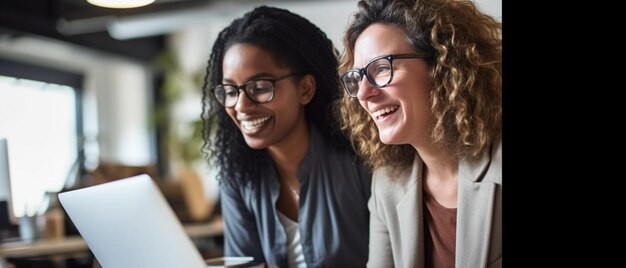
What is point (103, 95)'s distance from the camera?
6.56 meters

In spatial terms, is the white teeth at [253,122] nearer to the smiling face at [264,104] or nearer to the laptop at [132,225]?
the smiling face at [264,104]

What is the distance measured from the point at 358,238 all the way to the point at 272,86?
0.40 m

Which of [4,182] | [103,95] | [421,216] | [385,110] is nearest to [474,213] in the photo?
[421,216]

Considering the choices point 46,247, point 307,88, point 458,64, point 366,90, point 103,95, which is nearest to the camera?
point 458,64

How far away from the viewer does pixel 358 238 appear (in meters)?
1.54

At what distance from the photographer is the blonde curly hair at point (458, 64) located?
122cm

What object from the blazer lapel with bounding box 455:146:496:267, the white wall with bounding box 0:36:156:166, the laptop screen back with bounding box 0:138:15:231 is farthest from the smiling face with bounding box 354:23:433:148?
the white wall with bounding box 0:36:156:166

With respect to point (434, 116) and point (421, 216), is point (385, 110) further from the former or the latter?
point (421, 216)

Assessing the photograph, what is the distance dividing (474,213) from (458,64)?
0.89ft

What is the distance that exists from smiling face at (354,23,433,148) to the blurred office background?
1.48 m
